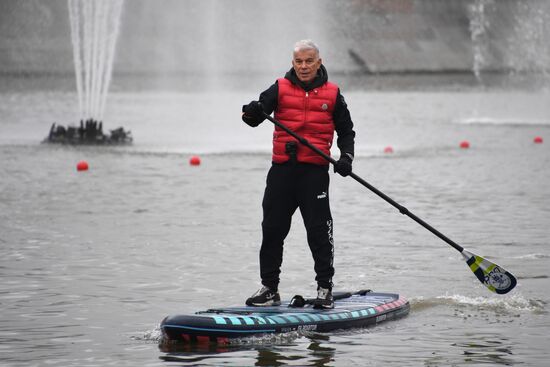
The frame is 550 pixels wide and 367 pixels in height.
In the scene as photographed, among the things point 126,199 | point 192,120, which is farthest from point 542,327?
point 192,120

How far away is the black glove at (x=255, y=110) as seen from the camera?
957 centimetres

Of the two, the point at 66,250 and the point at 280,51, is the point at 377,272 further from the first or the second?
the point at 280,51

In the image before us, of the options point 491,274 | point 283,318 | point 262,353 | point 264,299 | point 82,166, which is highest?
point 82,166

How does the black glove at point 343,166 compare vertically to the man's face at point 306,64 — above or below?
below

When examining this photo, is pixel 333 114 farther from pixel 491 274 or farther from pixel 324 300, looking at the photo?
pixel 491 274

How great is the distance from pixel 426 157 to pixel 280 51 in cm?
14233

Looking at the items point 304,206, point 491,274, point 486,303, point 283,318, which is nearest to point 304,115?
point 304,206

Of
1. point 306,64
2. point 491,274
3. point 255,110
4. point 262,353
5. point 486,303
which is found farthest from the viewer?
point 486,303

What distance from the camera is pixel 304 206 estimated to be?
991cm

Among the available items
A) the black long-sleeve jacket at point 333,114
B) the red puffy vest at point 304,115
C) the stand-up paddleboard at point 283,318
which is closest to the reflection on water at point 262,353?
the stand-up paddleboard at point 283,318

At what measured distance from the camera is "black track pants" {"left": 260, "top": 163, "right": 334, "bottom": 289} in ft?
32.3

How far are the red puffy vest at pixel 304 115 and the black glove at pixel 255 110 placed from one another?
0.25m

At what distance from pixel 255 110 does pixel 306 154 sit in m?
0.55

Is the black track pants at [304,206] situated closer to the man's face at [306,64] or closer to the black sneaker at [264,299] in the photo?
the black sneaker at [264,299]
